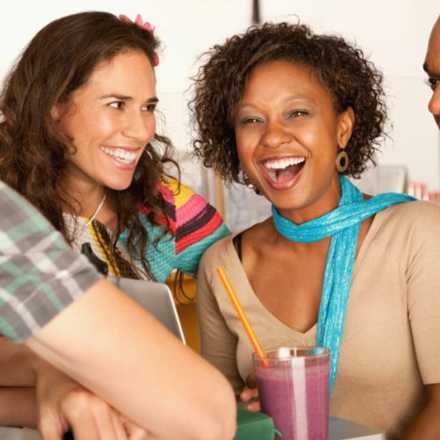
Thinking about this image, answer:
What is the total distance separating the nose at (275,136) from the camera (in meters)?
1.89

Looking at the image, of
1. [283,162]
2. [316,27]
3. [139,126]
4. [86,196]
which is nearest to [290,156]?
[283,162]

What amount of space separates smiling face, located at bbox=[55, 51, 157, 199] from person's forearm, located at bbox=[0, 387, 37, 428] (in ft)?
3.24

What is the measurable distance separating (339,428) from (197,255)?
1.06m

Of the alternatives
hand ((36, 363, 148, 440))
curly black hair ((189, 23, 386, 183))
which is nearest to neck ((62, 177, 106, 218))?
curly black hair ((189, 23, 386, 183))

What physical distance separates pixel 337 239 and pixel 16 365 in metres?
0.92

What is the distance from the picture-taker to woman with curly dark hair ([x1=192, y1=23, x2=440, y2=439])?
177cm

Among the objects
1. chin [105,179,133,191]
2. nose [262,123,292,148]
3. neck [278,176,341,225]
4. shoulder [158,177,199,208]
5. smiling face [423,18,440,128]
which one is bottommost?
shoulder [158,177,199,208]

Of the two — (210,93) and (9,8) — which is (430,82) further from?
(9,8)

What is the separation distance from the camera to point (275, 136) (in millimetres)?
1890

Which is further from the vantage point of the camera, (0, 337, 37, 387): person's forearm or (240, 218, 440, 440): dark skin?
(240, 218, 440, 440): dark skin

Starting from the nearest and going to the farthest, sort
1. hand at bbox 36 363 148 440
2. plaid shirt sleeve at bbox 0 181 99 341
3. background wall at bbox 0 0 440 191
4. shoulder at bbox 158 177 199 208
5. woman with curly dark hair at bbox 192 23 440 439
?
plaid shirt sleeve at bbox 0 181 99 341 < hand at bbox 36 363 148 440 < woman with curly dark hair at bbox 192 23 440 439 < shoulder at bbox 158 177 199 208 < background wall at bbox 0 0 440 191

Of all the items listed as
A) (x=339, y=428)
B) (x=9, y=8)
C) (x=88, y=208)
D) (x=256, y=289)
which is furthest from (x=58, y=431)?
(x=9, y=8)

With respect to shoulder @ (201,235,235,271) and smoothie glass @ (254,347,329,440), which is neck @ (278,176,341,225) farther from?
smoothie glass @ (254,347,329,440)

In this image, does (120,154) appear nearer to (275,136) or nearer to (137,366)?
(275,136)
